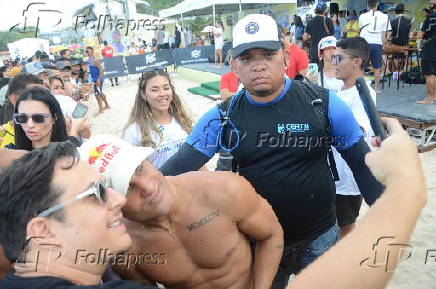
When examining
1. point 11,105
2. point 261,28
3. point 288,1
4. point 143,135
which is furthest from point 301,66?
point 288,1

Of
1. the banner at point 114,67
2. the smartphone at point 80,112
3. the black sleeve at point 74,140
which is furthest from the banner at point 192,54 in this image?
the black sleeve at point 74,140

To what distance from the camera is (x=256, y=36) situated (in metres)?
2.25

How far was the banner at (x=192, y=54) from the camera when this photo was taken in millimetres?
19469

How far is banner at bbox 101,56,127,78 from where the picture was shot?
17691mm

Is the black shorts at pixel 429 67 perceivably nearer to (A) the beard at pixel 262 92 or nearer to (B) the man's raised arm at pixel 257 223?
(A) the beard at pixel 262 92

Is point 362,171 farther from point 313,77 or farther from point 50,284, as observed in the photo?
point 313,77

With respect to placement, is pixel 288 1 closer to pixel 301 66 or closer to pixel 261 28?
pixel 301 66

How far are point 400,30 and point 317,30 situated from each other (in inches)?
93.0

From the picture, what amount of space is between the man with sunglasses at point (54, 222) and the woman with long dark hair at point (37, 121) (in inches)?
80.7

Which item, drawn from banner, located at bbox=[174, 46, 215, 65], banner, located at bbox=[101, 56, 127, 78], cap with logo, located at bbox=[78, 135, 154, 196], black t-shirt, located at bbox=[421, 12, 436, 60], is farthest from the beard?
banner, located at bbox=[174, 46, 215, 65]

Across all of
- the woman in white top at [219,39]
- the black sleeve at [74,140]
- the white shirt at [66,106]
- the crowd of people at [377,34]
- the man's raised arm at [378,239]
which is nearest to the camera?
the man's raised arm at [378,239]

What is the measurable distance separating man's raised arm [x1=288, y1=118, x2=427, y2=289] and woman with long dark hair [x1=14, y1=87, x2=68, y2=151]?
306 centimetres

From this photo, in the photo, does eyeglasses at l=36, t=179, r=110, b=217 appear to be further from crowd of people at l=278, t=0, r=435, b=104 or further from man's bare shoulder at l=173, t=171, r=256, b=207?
crowd of people at l=278, t=0, r=435, b=104

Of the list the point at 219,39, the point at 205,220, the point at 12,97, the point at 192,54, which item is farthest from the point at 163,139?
the point at 192,54
